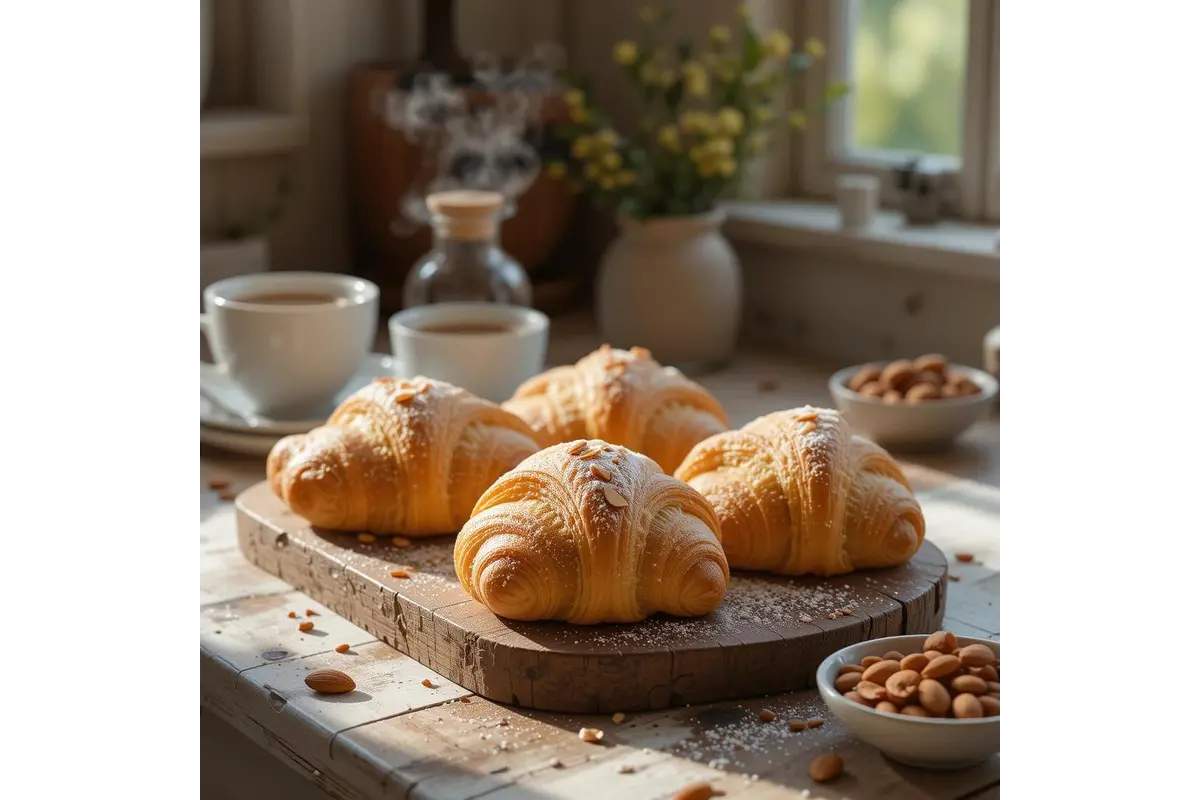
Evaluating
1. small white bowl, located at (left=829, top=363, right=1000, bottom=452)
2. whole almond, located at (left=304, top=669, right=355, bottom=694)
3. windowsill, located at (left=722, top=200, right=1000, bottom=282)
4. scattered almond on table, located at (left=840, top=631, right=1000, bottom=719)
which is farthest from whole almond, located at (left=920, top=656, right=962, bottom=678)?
windowsill, located at (left=722, top=200, right=1000, bottom=282)

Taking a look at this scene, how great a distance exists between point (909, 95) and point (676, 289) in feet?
1.51

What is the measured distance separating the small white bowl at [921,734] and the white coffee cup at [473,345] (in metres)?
0.64

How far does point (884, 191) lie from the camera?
1.93 metres

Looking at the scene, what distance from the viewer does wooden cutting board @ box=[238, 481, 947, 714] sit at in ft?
2.60

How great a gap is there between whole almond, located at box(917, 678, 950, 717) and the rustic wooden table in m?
0.04

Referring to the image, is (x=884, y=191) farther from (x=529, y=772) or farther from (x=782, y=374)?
(x=529, y=772)

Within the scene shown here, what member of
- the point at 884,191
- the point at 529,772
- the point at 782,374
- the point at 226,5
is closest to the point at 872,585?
the point at 529,772

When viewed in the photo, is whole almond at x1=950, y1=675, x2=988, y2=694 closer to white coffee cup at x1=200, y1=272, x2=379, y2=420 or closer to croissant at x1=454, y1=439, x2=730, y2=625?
croissant at x1=454, y1=439, x2=730, y2=625

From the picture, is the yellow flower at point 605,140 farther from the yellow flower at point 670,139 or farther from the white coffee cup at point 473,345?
the white coffee cup at point 473,345

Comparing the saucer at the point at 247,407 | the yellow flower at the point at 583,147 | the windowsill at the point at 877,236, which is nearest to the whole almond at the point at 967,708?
the saucer at the point at 247,407

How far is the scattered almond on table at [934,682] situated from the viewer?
70cm
